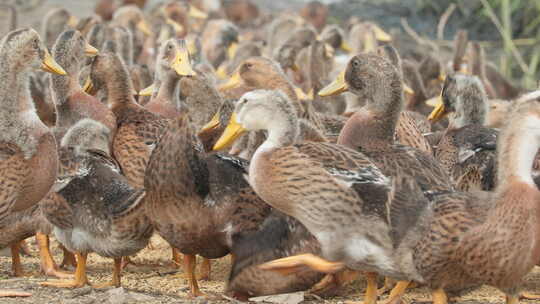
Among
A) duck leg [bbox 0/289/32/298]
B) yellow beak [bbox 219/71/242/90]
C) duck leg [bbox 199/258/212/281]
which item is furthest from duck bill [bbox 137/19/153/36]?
duck leg [bbox 0/289/32/298]

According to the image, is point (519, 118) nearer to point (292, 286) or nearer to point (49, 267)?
point (292, 286)

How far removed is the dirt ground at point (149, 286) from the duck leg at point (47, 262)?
0.06 meters

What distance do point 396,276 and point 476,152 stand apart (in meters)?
1.88

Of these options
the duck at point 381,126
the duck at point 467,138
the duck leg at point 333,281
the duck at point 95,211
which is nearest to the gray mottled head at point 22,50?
the duck at point 95,211

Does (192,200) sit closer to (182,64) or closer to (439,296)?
(439,296)

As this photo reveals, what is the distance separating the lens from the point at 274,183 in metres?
5.59

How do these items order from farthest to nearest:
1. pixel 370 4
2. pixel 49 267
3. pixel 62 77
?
pixel 370 4, pixel 62 77, pixel 49 267

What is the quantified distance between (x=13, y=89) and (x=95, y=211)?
92cm

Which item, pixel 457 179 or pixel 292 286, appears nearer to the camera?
pixel 292 286

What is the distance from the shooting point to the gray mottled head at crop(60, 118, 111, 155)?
21.8ft

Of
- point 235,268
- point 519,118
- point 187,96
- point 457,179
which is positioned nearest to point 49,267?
point 235,268

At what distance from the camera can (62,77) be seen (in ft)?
26.2

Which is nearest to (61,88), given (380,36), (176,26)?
(380,36)

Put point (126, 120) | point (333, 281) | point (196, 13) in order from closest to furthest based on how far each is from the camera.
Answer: point (333, 281) < point (126, 120) < point (196, 13)
